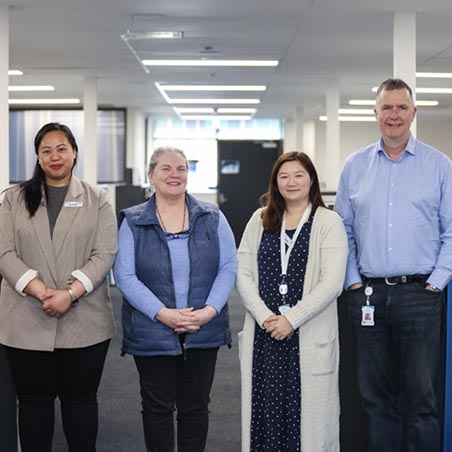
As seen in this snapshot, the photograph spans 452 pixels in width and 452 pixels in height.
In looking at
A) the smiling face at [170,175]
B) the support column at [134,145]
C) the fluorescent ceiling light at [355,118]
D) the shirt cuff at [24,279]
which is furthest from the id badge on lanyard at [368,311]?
the fluorescent ceiling light at [355,118]

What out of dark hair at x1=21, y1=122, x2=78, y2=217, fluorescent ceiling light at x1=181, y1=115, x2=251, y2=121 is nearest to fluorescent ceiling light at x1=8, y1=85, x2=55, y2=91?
fluorescent ceiling light at x1=181, y1=115, x2=251, y2=121

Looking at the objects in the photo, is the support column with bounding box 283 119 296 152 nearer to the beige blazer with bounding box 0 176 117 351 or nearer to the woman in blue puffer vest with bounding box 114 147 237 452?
the woman in blue puffer vest with bounding box 114 147 237 452

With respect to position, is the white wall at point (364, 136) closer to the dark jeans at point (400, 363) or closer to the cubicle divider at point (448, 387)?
the cubicle divider at point (448, 387)

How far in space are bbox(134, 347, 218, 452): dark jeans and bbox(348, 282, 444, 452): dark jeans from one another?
65 centimetres

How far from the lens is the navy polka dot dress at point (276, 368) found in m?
3.25

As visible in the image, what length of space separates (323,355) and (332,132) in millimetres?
8817


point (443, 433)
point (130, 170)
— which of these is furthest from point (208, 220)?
point (130, 170)

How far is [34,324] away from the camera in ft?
10.5

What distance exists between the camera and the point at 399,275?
319 cm

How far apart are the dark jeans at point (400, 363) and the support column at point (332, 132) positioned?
8310mm

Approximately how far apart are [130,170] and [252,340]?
11.9m

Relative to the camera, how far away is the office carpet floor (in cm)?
436

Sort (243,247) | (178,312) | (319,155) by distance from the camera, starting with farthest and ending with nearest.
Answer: (319,155), (243,247), (178,312)

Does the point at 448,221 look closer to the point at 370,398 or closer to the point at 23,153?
the point at 370,398
